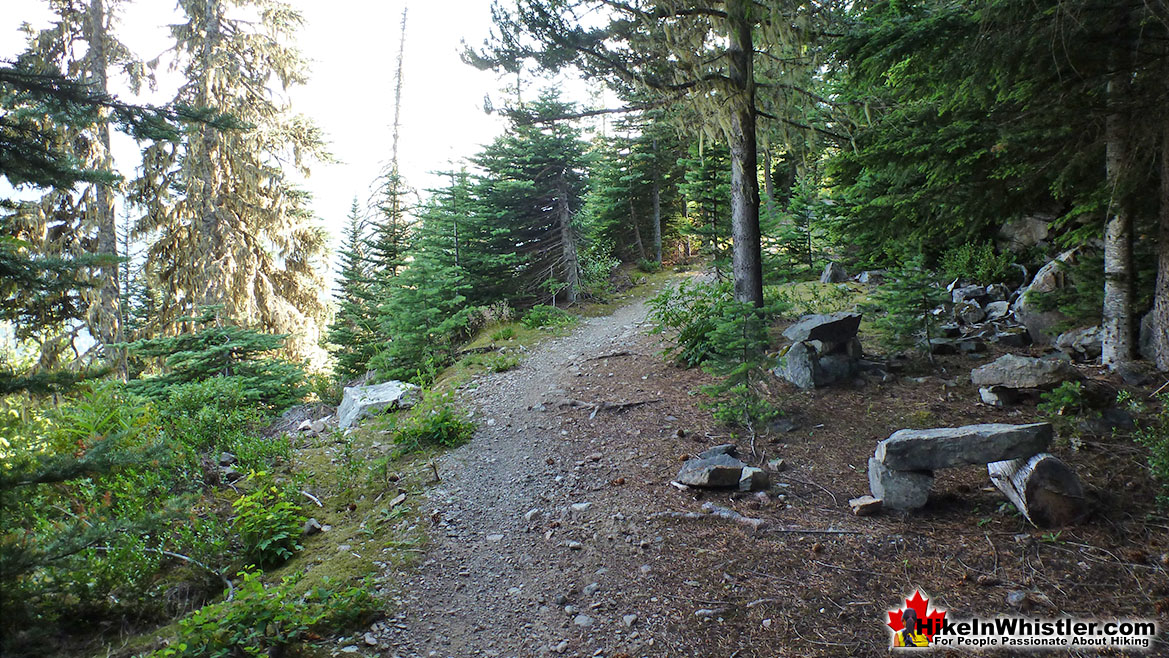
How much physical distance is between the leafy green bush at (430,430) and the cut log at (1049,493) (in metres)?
5.89

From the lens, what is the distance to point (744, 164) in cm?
870

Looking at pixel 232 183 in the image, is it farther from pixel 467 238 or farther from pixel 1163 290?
pixel 1163 290

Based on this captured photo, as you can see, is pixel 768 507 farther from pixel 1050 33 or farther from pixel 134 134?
pixel 134 134

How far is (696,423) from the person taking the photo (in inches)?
273

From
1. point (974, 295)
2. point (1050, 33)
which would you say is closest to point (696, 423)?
point (1050, 33)

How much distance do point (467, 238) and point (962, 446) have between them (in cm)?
1225

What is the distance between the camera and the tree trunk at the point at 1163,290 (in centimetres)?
571

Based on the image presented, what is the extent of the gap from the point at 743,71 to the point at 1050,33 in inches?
149

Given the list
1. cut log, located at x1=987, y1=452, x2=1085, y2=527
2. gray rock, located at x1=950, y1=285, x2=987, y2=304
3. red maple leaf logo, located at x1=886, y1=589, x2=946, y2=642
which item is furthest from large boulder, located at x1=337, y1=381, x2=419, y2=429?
gray rock, located at x1=950, y1=285, x2=987, y2=304

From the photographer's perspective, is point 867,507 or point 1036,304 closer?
point 867,507

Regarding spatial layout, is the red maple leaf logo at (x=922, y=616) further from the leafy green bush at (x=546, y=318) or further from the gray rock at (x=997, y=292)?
the leafy green bush at (x=546, y=318)

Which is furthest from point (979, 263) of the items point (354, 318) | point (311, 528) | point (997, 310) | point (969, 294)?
point (354, 318)

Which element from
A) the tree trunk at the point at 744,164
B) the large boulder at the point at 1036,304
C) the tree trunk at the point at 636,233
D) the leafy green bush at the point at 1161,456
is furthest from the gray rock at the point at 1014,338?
the tree trunk at the point at 636,233

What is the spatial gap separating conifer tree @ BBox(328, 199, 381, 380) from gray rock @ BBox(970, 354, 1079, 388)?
1167cm
